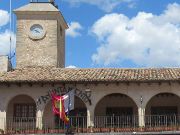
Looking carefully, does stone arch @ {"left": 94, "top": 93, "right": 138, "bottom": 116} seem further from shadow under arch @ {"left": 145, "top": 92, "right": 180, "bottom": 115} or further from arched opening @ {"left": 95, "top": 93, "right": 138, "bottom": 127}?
shadow under arch @ {"left": 145, "top": 92, "right": 180, "bottom": 115}

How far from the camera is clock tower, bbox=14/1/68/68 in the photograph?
36.3 metres

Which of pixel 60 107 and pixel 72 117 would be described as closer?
pixel 60 107

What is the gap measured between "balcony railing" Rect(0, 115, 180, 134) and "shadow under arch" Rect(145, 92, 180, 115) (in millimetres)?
1112

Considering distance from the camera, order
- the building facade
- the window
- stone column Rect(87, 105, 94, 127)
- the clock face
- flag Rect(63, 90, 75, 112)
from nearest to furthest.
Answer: flag Rect(63, 90, 75, 112), the building facade, stone column Rect(87, 105, 94, 127), the window, the clock face

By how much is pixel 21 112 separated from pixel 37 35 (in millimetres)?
7893

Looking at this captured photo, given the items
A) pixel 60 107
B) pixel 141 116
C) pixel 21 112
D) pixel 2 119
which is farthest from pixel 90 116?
pixel 2 119

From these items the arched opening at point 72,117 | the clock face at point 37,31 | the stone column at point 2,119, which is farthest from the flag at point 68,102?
the clock face at point 37,31

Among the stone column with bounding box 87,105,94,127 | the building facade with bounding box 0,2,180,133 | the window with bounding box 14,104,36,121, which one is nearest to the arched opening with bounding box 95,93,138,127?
the building facade with bounding box 0,2,180,133

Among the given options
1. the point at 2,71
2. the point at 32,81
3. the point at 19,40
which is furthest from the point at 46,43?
the point at 32,81

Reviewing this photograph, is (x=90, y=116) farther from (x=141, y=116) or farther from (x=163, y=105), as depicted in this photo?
(x=163, y=105)

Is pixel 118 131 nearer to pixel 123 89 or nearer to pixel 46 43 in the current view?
pixel 123 89

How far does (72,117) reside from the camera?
29.9 meters

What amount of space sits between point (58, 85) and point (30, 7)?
949 centimetres

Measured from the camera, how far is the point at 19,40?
3659 centimetres
